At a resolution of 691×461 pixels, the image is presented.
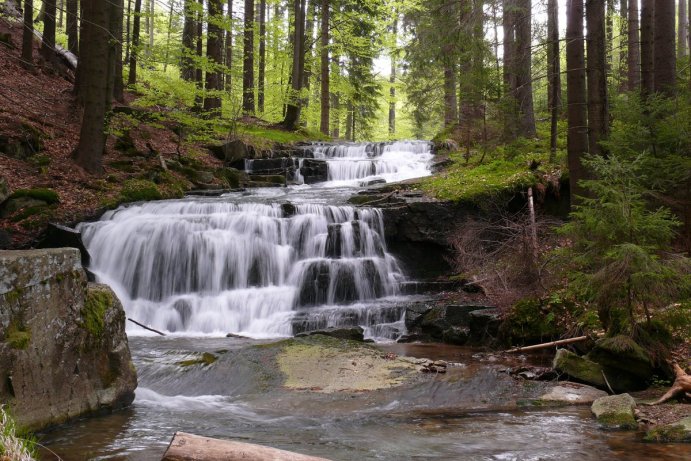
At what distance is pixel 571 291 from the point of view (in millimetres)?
7727

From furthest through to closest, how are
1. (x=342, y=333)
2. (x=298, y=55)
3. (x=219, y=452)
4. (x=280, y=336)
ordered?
1. (x=298, y=55)
2. (x=280, y=336)
3. (x=342, y=333)
4. (x=219, y=452)

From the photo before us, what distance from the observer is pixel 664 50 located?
11.2 meters

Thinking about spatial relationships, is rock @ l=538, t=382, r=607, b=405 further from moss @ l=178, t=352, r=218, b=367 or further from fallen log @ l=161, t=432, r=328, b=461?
moss @ l=178, t=352, r=218, b=367

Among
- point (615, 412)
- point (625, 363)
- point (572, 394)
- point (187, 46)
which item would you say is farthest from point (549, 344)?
point (187, 46)

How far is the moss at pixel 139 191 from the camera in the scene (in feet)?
45.0

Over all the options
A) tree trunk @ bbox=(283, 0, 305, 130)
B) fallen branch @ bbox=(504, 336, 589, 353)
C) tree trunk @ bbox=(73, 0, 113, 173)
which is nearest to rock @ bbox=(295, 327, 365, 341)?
fallen branch @ bbox=(504, 336, 589, 353)

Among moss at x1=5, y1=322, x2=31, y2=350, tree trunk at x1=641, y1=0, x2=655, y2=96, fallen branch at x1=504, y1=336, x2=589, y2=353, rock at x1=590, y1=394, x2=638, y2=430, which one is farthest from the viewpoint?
tree trunk at x1=641, y1=0, x2=655, y2=96

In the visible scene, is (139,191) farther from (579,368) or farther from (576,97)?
(579,368)

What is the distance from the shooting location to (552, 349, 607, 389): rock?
6496mm

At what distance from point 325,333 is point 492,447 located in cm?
439

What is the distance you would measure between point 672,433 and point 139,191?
43.0 ft

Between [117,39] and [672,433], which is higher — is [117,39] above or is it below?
above

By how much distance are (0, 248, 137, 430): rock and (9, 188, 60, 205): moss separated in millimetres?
7341

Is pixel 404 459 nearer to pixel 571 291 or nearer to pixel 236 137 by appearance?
pixel 571 291
